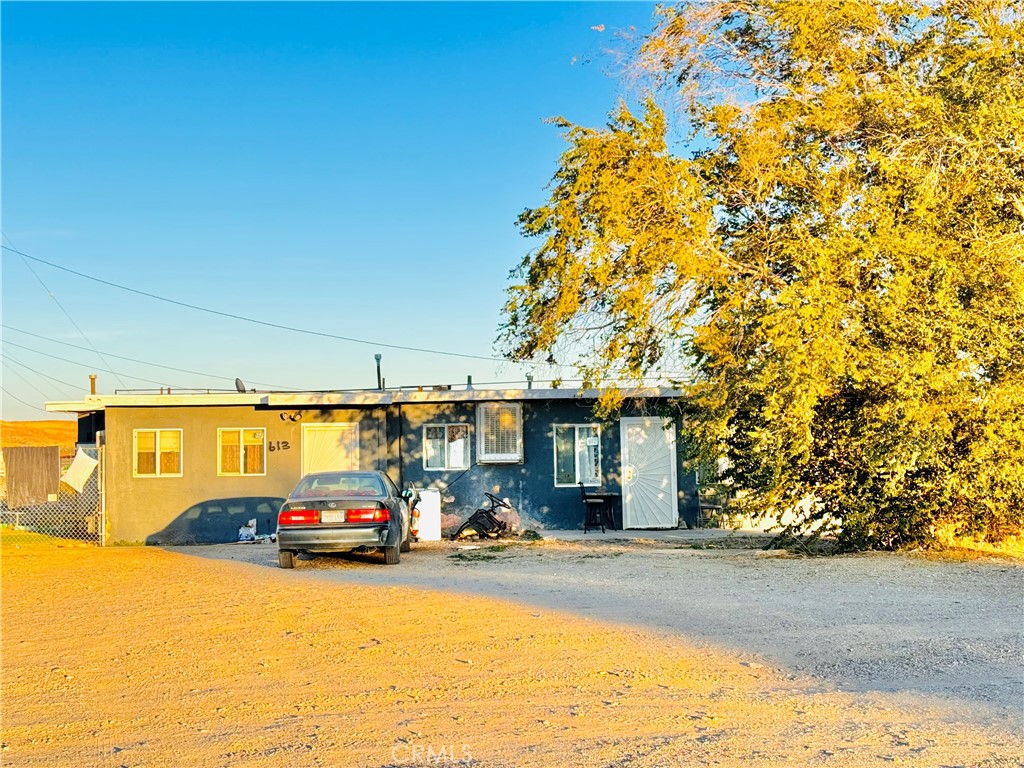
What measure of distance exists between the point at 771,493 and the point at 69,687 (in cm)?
1030

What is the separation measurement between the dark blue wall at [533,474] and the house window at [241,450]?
9.42 ft

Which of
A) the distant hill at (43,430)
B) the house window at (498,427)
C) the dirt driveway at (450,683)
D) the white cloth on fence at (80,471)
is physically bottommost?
the dirt driveway at (450,683)

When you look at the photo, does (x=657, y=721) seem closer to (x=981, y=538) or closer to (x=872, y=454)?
(x=872, y=454)

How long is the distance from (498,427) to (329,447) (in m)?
3.56

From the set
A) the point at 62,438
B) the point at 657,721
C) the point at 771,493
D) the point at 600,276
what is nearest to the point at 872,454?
the point at 771,493

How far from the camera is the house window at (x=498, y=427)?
21.7 meters

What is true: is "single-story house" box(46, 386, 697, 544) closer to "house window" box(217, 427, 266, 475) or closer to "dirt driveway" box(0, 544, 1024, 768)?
"house window" box(217, 427, 266, 475)

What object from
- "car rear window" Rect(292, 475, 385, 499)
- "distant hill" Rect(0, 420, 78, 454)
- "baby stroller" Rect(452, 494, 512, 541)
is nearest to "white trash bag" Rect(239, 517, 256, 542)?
"baby stroller" Rect(452, 494, 512, 541)

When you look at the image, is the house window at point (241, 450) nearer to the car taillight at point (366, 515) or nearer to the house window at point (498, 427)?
the house window at point (498, 427)

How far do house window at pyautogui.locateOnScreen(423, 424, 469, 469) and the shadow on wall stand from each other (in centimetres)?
319

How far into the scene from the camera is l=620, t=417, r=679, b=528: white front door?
70.5ft

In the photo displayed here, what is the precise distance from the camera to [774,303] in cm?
1384

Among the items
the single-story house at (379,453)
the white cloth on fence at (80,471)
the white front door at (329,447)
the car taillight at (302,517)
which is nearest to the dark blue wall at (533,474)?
the single-story house at (379,453)

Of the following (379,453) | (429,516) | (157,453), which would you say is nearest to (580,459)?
(429,516)
